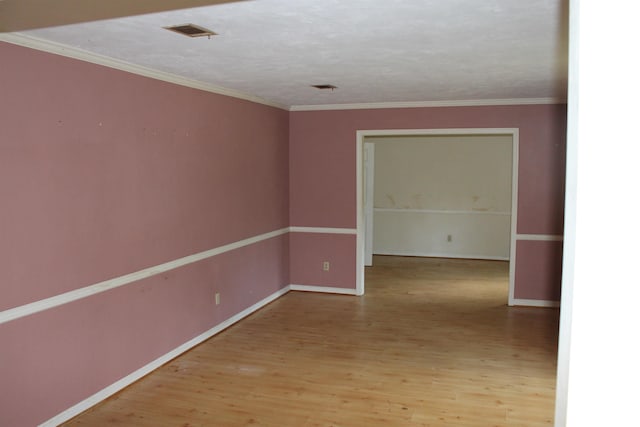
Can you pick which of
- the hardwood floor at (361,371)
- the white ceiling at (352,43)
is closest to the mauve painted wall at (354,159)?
the hardwood floor at (361,371)

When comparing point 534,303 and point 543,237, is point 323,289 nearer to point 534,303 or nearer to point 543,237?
point 534,303

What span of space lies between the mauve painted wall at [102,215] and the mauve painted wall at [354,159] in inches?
54.2

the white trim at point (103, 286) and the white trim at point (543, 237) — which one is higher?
the white trim at point (543, 237)

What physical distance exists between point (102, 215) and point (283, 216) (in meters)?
3.19

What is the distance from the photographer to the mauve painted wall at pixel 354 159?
19.1ft

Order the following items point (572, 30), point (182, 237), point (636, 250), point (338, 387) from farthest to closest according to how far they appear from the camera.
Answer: point (182, 237)
point (338, 387)
point (572, 30)
point (636, 250)

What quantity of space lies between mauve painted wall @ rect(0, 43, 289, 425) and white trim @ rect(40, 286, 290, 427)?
0.05 metres

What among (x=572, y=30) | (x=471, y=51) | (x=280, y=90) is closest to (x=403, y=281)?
(x=280, y=90)

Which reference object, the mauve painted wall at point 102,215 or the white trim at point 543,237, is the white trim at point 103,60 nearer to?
the mauve painted wall at point 102,215

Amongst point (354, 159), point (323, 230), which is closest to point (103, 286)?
point (323, 230)

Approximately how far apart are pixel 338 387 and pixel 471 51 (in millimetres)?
2474

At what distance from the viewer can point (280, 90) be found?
504 cm

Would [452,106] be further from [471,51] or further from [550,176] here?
[471,51]

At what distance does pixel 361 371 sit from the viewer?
4.11 meters
